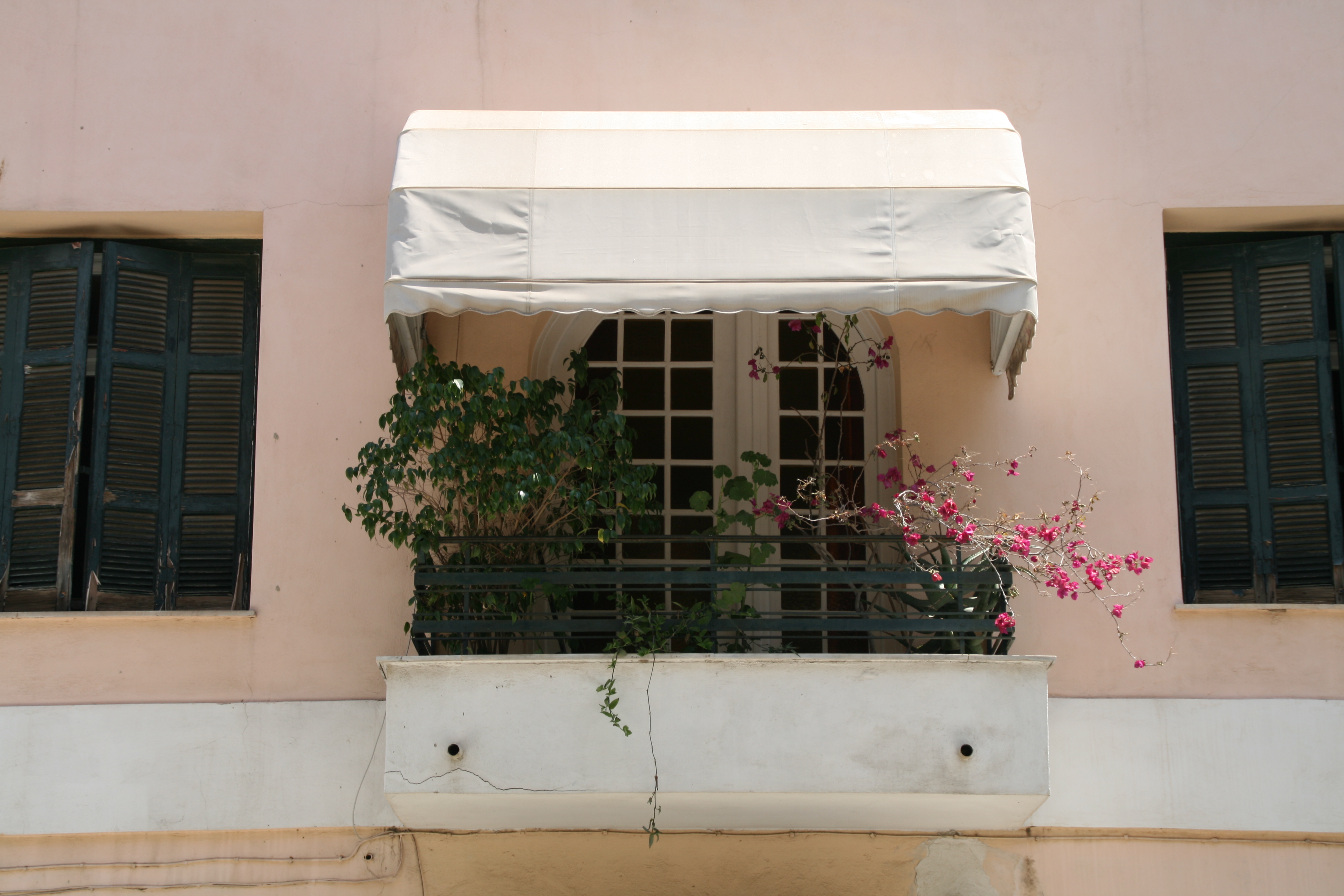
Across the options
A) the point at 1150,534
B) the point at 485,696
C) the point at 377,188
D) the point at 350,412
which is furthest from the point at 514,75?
the point at 1150,534

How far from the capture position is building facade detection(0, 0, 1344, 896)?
5.15 m

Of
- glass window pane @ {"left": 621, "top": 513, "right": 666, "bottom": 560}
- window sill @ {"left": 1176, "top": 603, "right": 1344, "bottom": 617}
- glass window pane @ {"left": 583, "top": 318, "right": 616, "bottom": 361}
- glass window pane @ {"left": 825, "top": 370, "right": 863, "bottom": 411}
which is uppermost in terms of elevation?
glass window pane @ {"left": 583, "top": 318, "right": 616, "bottom": 361}

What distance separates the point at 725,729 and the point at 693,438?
1886 millimetres

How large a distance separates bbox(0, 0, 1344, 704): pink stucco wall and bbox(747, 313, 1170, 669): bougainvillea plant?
120 millimetres

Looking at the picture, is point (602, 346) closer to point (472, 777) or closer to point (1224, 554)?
point (472, 777)

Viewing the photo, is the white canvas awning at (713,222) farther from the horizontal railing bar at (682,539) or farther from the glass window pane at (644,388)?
the glass window pane at (644,388)

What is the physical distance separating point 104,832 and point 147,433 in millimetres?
1917

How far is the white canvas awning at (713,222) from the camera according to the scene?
5.10 metres

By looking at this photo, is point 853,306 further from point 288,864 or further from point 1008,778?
point 288,864

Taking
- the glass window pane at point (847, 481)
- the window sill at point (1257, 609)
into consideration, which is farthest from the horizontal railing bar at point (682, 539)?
the window sill at point (1257, 609)

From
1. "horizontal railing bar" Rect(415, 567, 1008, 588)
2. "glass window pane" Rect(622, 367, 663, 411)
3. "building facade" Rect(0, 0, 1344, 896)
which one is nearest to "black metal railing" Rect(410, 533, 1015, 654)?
"horizontal railing bar" Rect(415, 567, 1008, 588)

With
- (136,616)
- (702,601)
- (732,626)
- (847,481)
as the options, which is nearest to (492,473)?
(702,601)

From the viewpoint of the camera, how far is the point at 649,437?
6.53 meters

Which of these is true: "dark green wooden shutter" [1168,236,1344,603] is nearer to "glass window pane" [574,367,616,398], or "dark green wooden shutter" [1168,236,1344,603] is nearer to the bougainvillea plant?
the bougainvillea plant
